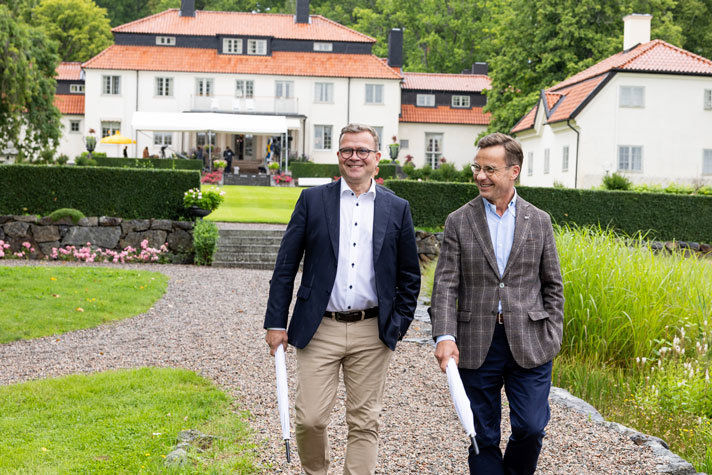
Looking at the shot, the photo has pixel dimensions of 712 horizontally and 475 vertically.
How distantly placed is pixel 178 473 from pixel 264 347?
3.82 m

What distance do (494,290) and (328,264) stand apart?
762 millimetres

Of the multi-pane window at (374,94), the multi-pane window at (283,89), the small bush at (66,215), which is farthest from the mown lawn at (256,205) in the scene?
the multi-pane window at (374,94)

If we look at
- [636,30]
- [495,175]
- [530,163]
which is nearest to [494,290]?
[495,175]

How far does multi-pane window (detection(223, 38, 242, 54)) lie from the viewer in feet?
145

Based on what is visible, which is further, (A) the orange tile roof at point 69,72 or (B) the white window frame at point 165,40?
(A) the orange tile roof at point 69,72

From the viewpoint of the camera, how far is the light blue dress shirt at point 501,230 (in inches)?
149

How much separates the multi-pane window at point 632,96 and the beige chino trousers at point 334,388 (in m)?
28.6

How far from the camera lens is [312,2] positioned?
62.9 metres

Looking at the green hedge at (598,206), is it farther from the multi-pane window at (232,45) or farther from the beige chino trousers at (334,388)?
the multi-pane window at (232,45)

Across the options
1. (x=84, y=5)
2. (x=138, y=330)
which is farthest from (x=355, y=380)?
(x=84, y=5)

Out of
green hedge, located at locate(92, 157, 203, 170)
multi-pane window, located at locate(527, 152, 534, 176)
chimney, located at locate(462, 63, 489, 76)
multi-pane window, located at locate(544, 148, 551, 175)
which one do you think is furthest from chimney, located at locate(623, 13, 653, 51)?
chimney, located at locate(462, 63, 489, 76)

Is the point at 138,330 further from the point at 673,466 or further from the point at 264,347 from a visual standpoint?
the point at 673,466

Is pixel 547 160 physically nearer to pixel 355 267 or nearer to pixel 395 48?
pixel 395 48

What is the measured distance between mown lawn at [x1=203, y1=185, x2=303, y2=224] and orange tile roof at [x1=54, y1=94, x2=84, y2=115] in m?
20.5
